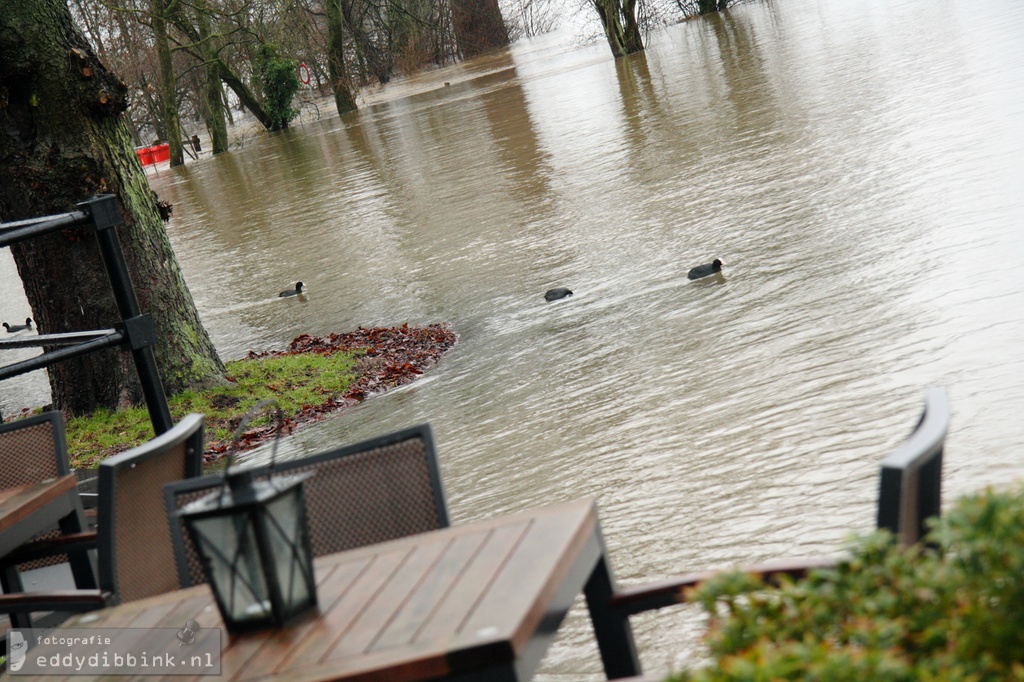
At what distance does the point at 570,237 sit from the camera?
38.9 feet

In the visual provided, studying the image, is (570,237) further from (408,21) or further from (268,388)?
(408,21)

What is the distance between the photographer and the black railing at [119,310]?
14.6ft

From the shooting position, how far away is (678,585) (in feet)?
8.17

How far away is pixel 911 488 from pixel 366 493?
4.99 ft

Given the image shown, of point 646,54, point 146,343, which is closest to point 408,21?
point 646,54

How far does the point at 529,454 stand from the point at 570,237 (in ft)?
19.1

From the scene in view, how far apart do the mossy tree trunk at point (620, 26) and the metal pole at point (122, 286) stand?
97.8ft

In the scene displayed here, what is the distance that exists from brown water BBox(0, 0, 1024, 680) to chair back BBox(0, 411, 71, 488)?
1924mm

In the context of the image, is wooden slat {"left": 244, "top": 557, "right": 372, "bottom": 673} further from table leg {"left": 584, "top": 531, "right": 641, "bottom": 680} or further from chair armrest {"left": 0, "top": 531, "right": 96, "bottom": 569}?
chair armrest {"left": 0, "top": 531, "right": 96, "bottom": 569}

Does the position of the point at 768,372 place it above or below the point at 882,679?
below

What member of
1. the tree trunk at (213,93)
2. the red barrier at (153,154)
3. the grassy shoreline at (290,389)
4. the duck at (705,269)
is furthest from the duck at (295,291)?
the red barrier at (153,154)

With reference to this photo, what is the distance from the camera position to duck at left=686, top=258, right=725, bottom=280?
8820 millimetres

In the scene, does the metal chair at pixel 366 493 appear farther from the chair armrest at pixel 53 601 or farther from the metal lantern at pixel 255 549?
the metal lantern at pixel 255 549

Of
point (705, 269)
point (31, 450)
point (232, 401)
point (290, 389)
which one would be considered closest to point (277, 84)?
point (290, 389)
